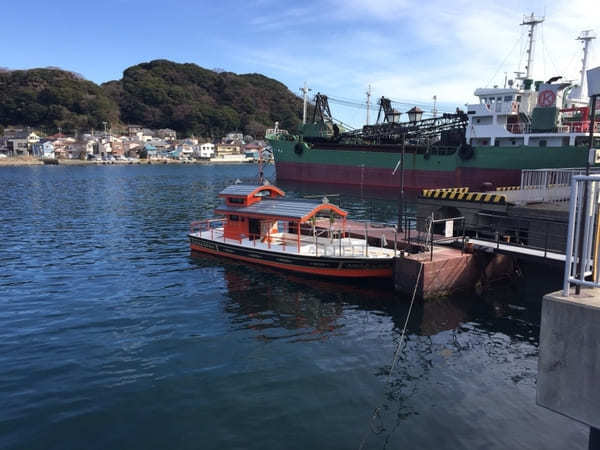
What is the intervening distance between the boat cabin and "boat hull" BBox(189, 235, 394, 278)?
1.03 m

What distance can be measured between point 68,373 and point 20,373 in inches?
55.9

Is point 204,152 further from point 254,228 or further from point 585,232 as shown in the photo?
point 585,232

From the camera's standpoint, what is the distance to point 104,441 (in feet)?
32.2

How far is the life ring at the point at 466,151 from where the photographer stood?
5281 cm

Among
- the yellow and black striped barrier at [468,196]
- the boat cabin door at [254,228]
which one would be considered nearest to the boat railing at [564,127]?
the yellow and black striped barrier at [468,196]

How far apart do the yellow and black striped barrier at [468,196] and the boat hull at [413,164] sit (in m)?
18.5

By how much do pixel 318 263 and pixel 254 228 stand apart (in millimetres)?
5744

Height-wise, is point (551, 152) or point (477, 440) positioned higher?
point (551, 152)

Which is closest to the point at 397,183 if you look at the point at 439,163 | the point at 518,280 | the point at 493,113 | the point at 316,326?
the point at 439,163

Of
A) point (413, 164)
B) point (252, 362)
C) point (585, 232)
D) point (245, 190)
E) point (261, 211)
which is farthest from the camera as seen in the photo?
point (413, 164)

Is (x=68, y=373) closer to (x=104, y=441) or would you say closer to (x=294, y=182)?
(x=104, y=441)

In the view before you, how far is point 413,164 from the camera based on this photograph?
194 feet

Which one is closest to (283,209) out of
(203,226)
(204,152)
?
(203,226)

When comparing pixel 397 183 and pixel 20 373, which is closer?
pixel 20 373
